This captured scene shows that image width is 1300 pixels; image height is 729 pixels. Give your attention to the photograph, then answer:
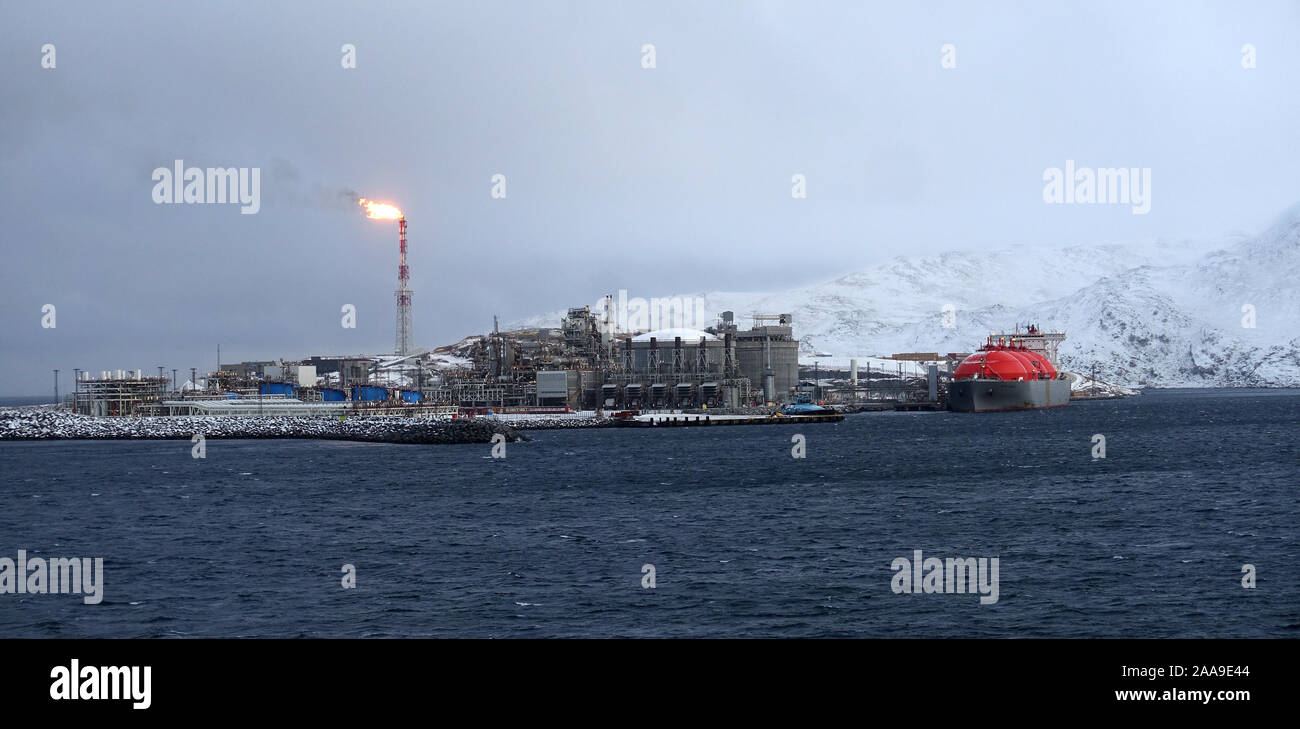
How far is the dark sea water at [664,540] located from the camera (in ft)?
100

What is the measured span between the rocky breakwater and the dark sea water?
20750 mm

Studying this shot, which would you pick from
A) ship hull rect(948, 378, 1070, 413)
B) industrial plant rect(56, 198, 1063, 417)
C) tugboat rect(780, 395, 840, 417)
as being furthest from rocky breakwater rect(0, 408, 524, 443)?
ship hull rect(948, 378, 1070, 413)

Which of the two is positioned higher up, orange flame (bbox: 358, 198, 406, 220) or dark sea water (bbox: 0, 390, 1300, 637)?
orange flame (bbox: 358, 198, 406, 220)

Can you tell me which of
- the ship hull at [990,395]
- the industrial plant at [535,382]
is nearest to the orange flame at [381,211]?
the industrial plant at [535,382]

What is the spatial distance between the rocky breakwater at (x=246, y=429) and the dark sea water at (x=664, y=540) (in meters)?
20.8

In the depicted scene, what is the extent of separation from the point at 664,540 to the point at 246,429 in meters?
98.8

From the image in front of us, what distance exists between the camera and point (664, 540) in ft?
150

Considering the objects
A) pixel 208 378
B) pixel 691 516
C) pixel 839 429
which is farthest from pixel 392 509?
pixel 208 378

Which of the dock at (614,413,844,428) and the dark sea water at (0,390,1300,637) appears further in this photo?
the dock at (614,413,844,428)

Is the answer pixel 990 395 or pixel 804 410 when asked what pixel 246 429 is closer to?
pixel 804 410

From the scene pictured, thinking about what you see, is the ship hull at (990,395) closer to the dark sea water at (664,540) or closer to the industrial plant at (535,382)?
the industrial plant at (535,382)

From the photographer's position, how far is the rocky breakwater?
116438 millimetres

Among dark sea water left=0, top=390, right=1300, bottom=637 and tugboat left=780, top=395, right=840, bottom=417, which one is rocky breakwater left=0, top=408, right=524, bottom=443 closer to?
dark sea water left=0, top=390, right=1300, bottom=637
